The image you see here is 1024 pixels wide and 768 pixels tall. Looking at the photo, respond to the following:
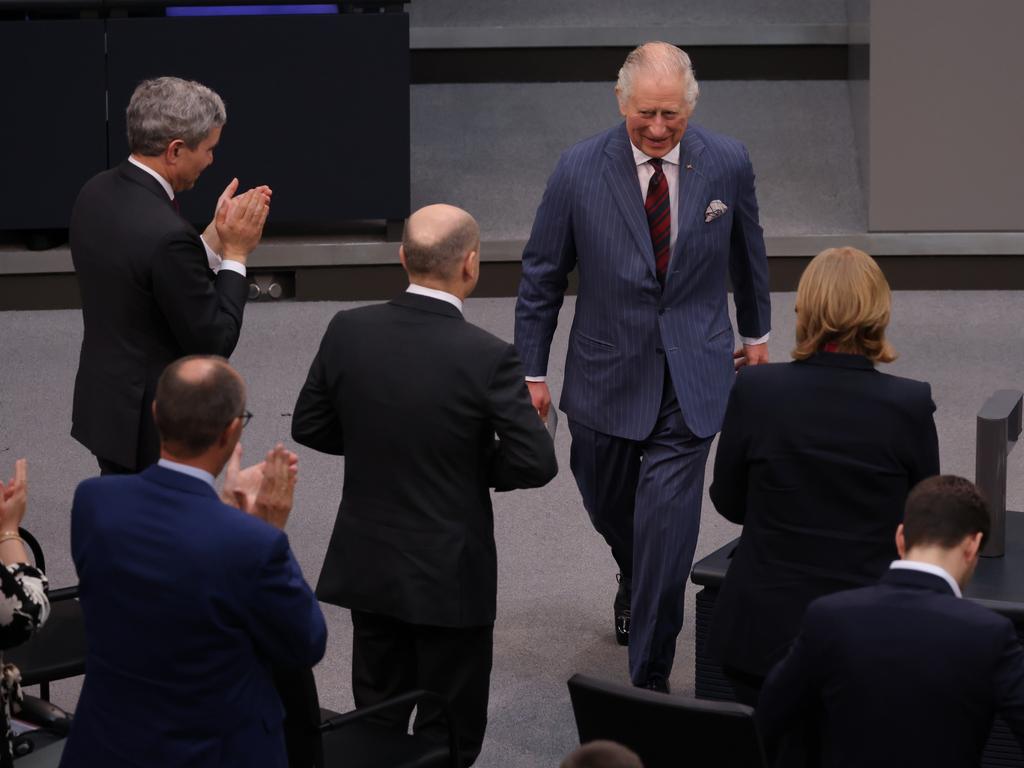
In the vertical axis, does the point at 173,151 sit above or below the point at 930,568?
above

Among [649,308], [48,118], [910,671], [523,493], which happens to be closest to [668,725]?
[910,671]

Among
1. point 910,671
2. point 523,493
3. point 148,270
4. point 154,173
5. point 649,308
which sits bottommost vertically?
point 523,493

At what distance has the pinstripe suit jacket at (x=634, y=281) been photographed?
13.8ft

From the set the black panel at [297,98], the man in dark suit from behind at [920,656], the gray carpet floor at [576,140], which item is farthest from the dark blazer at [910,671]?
the gray carpet floor at [576,140]

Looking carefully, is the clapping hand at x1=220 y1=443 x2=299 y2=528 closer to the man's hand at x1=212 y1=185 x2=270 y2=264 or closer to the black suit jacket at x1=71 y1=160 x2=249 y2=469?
the black suit jacket at x1=71 y1=160 x2=249 y2=469

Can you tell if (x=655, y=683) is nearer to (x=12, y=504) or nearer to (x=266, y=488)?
(x=266, y=488)

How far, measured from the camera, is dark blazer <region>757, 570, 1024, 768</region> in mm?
2486

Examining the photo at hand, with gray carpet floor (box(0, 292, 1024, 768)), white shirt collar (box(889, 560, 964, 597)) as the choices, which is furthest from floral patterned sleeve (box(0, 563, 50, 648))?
white shirt collar (box(889, 560, 964, 597))

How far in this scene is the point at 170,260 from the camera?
3.78 meters

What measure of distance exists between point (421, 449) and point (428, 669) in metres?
0.48

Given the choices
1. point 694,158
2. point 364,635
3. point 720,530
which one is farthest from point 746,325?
point 364,635

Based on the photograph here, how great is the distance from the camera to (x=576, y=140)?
28.1 feet

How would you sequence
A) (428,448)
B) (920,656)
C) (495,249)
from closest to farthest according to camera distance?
1. (920,656)
2. (428,448)
3. (495,249)

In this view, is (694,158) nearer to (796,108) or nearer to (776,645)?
(776,645)
